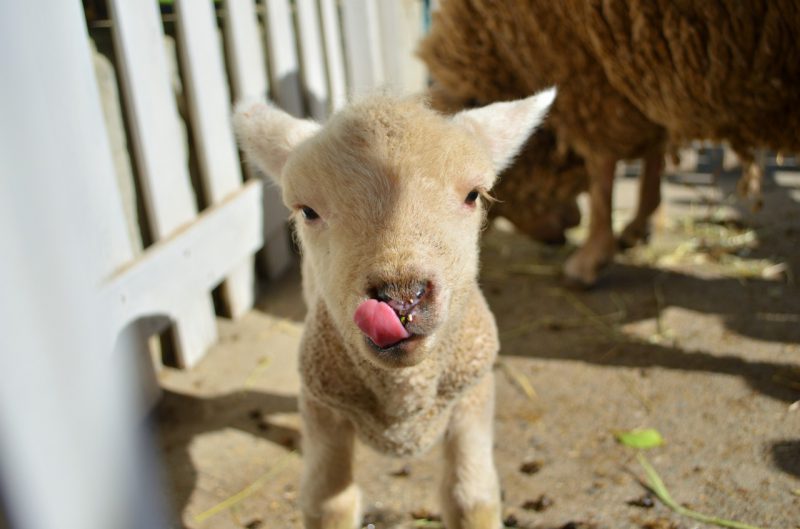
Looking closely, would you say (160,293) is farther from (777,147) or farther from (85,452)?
(777,147)

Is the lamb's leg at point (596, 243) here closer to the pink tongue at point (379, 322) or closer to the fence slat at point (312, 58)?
the fence slat at point (312, 58)

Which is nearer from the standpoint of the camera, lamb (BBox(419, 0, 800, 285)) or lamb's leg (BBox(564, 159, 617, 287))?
lamb (BBox(419, 0, 800, 285))

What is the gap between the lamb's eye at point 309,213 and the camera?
192 cm

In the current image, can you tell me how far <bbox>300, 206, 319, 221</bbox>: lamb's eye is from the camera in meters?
1.92

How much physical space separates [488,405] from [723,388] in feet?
4.87

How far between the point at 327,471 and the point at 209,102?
7.33 ft

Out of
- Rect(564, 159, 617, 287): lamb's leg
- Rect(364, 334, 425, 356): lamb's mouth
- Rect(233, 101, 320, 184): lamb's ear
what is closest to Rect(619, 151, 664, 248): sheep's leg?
Rect(564, 159, 617, 287): lamb's leg

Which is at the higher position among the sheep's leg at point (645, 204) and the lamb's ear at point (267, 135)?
the lamb's ear at point (267, 135)

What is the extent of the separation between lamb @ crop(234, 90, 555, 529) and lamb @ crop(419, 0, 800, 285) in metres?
1.11

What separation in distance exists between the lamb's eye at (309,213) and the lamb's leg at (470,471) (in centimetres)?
79

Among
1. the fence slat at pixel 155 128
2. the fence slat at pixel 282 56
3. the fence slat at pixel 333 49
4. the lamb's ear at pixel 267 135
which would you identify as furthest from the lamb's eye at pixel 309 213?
the fence slat at pixel 333 49

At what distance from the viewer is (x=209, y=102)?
3.62 meters

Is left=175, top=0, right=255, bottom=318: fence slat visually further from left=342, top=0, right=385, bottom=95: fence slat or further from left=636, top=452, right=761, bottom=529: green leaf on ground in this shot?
left=636, top=452, right=761, bottom=529: green leaf on ground

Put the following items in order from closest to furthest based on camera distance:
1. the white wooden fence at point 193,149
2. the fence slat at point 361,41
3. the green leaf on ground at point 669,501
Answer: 1. the green leaf on ground at point 669,501
2. the white wooden fence at point 193,149
3. the fence slat at point 361,41
